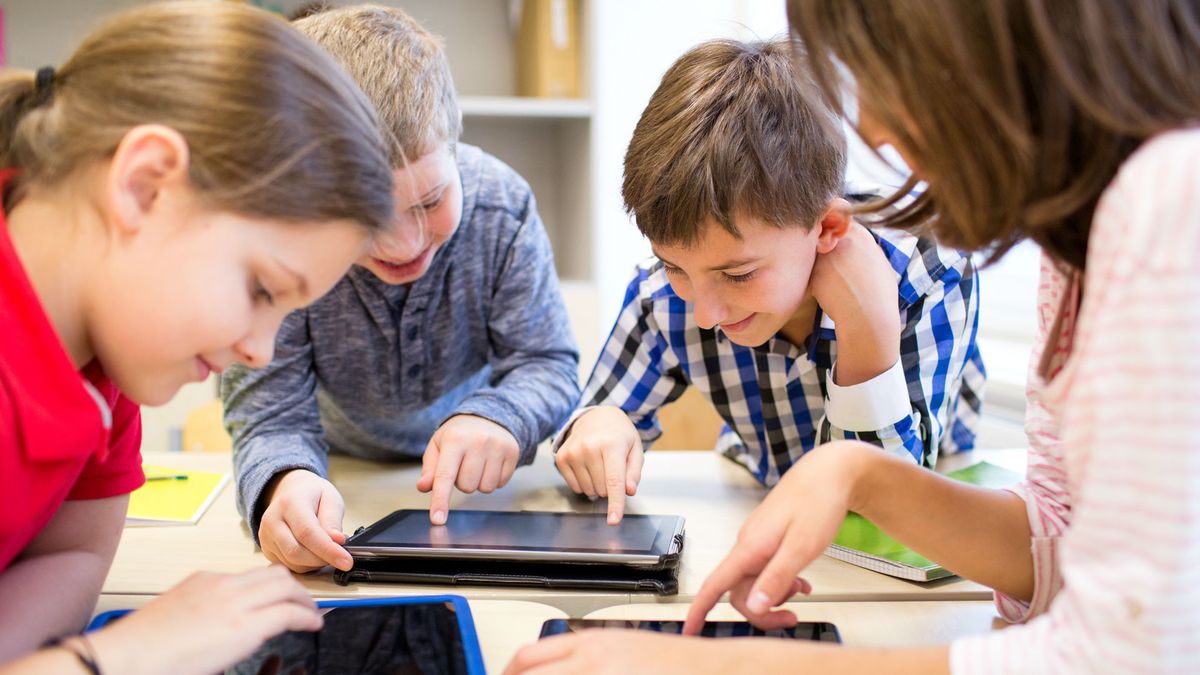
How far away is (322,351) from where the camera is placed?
4.37 feet

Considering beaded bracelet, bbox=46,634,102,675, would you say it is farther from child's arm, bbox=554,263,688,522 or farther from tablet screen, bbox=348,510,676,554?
child's arm, bbox=554,263,688,522

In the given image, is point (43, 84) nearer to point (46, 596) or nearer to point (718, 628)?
point (46, 596)

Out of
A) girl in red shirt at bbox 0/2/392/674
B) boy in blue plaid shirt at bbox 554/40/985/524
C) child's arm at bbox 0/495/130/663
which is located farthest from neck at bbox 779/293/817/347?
child's arm at bbox 0/495/130/663

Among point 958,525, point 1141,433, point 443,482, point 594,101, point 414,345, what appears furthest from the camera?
point 594,101

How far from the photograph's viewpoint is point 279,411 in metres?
1.21

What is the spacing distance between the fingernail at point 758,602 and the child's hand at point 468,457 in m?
0.40

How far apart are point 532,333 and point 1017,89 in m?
0.87

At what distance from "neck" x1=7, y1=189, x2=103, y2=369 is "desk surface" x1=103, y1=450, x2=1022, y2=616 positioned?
1.07 ft

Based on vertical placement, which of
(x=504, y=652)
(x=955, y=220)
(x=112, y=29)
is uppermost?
(x=112, y=29)

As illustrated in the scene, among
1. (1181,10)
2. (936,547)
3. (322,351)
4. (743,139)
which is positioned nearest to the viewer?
(1181,10)

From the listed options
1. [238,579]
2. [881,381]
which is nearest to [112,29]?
[238,579]

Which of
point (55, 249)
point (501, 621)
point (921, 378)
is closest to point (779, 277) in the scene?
point (921, 378)

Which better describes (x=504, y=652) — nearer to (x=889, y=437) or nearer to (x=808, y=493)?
(x=808, y=493)

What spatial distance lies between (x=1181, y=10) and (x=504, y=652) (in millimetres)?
582
